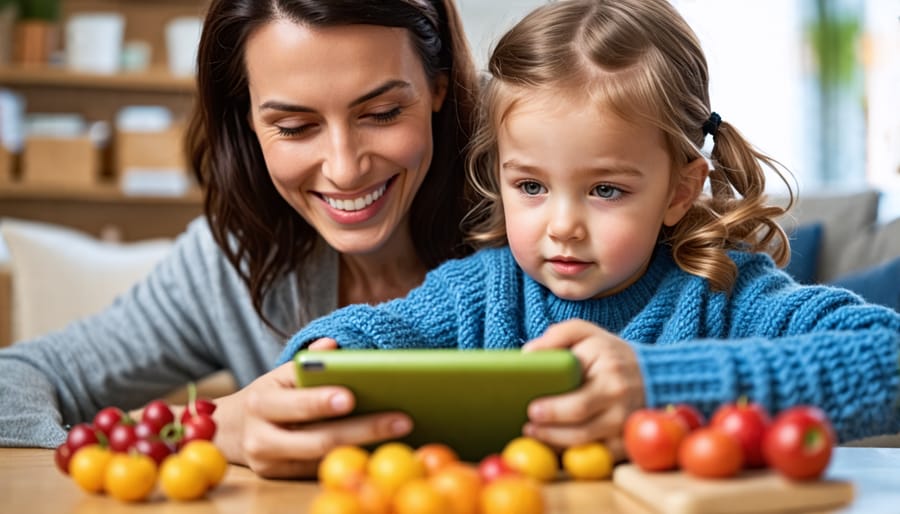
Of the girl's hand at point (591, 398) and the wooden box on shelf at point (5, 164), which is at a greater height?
the girl's hand at point (591, 398)

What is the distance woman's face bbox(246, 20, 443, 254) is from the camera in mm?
1548

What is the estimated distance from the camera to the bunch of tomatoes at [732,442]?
878 millimetres

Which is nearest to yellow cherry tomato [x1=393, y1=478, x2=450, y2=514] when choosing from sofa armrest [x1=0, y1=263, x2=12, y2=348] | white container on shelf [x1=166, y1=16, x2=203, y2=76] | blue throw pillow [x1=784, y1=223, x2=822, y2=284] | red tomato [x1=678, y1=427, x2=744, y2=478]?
red tomato [x1=678, y1=427, x2=744, y2=478]

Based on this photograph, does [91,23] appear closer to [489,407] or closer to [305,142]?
[305,142]

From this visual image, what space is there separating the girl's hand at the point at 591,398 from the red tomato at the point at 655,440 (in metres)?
0.06

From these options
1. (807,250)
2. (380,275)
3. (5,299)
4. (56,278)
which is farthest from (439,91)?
(5,299)

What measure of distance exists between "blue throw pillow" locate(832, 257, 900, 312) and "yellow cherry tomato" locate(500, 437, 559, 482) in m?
1.41

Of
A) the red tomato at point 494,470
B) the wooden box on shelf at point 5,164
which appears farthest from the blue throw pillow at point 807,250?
the wooden box on shelf at point 5,164

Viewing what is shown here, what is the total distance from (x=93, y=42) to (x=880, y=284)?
148 inches

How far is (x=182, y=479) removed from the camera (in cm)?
96

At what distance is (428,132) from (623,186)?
1.47 ft

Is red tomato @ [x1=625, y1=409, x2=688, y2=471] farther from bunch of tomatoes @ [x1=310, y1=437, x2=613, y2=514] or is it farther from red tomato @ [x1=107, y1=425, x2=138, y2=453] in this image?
red tomato @ [x1=107, y1=425, x2=138, y2=453]

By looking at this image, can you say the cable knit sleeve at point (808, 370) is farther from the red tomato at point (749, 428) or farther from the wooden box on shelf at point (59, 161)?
the wooden box on shelf at point (59, 161)

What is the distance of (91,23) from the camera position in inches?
186
